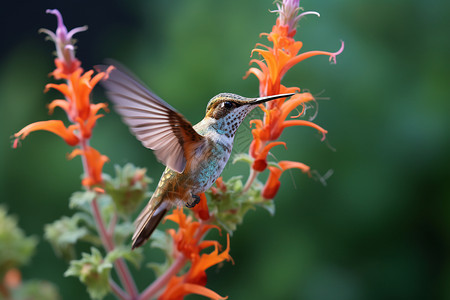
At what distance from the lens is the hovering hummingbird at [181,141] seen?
1.24 metres

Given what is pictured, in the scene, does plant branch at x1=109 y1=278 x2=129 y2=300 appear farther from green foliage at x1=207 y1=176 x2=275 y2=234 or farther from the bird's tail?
green foliage at x1=207 y1=176 x2=275 y2=234

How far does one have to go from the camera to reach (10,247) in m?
1.70

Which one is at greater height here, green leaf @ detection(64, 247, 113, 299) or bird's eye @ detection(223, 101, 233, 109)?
bird's eye @ detection(223, 101, 233, 109)

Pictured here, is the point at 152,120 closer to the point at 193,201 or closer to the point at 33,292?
the point at 193,201

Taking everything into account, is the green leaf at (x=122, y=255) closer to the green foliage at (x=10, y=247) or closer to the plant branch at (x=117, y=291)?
the plant branch at (x=117, y=291)

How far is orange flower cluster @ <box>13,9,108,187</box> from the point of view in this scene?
157 centimetres

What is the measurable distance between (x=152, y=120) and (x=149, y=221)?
31 centimetres

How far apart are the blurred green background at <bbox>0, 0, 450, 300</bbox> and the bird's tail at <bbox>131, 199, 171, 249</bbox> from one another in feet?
3.42

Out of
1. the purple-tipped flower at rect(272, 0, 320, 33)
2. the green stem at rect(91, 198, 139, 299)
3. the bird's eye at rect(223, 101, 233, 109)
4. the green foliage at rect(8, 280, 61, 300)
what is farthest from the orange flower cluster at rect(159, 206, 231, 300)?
the purple-tipped flower at rect(272, 0, 320, 33)

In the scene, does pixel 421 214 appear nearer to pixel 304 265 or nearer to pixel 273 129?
pixel 304 265

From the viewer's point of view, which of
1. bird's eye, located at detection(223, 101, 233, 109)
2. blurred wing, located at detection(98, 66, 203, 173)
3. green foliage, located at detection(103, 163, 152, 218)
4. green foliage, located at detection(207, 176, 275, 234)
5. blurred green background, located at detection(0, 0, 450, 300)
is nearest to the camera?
blurred wing, located at detection(98, 66, 203, 173)

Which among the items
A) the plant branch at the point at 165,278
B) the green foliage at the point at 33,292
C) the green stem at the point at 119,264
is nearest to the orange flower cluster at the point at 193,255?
the plant branch at the point at 165,278

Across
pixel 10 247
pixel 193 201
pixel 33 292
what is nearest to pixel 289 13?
pixel 193 201

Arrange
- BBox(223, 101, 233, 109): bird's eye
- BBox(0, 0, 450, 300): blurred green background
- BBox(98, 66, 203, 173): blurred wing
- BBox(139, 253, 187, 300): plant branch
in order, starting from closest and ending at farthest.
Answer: BBox(98, 66, 203, 173): blurred wing < BBox(223, 101, 233, 109): bird's eye < BBox(139, 253, 187, 300): plant branch < BBox(0, 0, 450, 300): blurred green background
